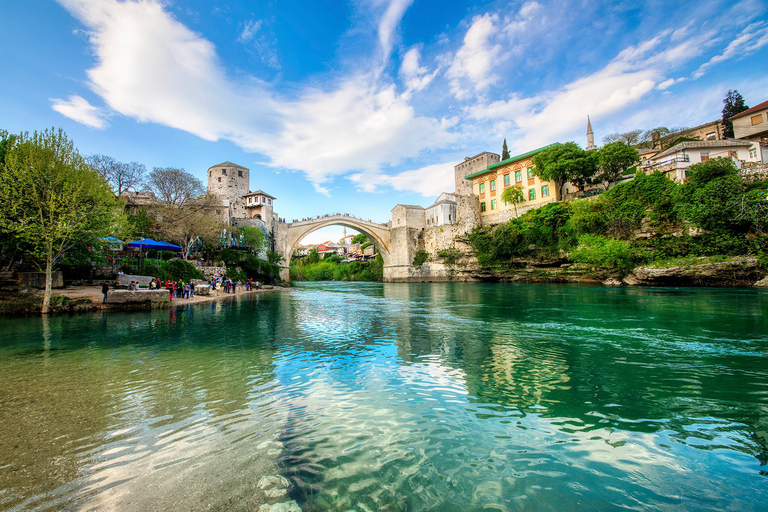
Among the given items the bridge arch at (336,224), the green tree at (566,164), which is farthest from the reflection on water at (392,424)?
the bridge arch at (336,224)

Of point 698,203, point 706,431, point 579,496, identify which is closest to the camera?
Answer: point 579,496

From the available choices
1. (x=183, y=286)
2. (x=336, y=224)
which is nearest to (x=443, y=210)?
(x=336, y=224)

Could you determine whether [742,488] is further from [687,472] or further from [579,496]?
[579,496]

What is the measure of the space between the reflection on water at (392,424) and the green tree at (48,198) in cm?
610

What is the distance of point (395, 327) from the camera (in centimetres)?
926

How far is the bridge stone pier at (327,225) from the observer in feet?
131

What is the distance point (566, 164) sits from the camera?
96.3ft

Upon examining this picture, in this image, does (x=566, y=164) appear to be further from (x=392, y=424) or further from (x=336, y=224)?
(x=392, y=424)

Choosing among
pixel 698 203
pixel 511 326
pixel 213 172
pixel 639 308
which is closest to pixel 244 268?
pixel 213 172

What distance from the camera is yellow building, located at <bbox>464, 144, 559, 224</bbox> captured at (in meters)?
34.5

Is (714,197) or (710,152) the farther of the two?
(710,152)

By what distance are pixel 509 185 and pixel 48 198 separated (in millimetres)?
37770

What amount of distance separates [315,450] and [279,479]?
1.51 ft

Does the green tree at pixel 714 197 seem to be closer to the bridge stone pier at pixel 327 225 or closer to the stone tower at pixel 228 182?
the bridge stone pier at pixel 327 225
